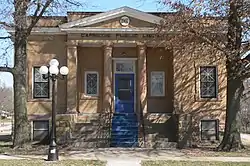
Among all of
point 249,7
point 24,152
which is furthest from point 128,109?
point 249,7

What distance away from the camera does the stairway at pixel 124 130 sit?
19.4 meters

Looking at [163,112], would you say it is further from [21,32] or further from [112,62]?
[21,32]

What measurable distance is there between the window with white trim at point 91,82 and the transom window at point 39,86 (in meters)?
2.03

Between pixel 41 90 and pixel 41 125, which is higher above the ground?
pixel 41 90

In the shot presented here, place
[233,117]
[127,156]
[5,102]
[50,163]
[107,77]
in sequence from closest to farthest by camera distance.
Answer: [50,163] < [127,156] < [233,117] < [107,77] < [5,102]

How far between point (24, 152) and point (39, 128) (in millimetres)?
4597

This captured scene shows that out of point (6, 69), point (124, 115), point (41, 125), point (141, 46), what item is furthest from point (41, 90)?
point (141, 46)

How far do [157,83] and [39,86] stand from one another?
19.9ft

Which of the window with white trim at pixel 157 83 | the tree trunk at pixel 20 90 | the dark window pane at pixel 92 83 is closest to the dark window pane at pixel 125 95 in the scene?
the window with white trim at pixel 157 83

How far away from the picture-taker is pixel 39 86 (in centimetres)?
2175

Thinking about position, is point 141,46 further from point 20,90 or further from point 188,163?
point 188,163

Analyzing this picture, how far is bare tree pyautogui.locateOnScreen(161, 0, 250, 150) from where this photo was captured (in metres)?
15.7

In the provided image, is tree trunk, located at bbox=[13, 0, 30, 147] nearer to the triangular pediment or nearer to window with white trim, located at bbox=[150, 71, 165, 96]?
the triangular pediment

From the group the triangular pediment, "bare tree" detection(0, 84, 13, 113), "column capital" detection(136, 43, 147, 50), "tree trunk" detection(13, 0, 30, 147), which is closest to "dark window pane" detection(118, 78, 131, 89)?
"column capital" detection(136, 43, 147, 50)
